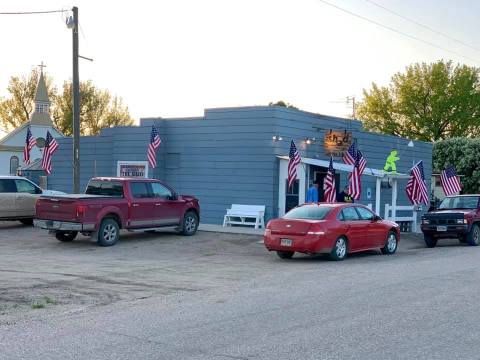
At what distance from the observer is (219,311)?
30.0 ft

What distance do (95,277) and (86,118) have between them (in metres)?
57.7

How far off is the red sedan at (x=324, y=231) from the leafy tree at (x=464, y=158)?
3084cm

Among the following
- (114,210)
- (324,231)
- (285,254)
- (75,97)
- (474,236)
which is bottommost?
(285,254)

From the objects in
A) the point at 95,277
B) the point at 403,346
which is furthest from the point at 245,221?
the point at 403,346

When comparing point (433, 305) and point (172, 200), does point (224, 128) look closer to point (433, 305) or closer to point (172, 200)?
point (172, 200)

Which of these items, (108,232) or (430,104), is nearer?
(108,232)

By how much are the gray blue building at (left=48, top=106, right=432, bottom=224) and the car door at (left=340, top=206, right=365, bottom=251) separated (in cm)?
652

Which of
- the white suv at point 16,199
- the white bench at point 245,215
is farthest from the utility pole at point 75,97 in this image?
the white bench at point 245,215

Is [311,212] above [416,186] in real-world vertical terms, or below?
below

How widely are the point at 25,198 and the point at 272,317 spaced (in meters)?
16.5

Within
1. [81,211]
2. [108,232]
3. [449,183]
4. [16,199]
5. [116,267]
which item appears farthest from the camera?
[449,183]

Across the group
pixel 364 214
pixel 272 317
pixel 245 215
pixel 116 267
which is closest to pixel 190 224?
pixel 245 215

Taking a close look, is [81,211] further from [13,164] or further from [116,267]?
[13,164]

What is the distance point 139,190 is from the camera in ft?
63.4
